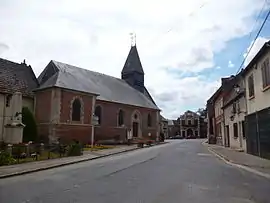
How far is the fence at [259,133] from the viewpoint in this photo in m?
18.0

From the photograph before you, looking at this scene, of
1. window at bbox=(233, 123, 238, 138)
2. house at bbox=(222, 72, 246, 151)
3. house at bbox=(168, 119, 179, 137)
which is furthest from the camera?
house at bbox=(168, 119, 179, 137)

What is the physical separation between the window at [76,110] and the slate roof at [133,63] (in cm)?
2331

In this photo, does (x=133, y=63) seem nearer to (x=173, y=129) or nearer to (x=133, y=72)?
(x=133, y=72)

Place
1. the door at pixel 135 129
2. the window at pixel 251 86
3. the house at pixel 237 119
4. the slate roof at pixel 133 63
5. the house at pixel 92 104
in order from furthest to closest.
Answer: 1. the slate roof at pixel 133 63
2. the door at pixel 135 129
3. the house at pixel 92 104
4. the house at pixel 237 119
5. the window at pixel 251 86

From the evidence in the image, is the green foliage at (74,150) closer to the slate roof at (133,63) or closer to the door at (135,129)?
the door at (135,129)

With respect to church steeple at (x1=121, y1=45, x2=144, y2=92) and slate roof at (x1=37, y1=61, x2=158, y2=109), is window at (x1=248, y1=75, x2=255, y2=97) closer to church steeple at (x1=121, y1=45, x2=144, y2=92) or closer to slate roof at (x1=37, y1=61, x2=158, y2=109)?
slate roof at (x1=37, y1=61, x2=158, y2=109)

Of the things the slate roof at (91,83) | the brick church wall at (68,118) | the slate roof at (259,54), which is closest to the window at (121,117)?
the slate roof at (91,83)

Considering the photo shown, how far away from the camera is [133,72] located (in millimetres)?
56812

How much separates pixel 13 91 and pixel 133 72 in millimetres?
29873

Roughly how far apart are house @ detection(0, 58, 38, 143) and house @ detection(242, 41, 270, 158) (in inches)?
652

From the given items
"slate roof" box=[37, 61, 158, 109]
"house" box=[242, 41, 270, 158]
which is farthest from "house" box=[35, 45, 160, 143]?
"house" box=[242, 41, 270, 158]

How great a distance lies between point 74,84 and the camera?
3656cm

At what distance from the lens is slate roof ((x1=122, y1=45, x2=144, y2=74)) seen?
189 ft

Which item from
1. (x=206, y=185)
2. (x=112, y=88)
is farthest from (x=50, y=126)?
(x=206, y=185)
